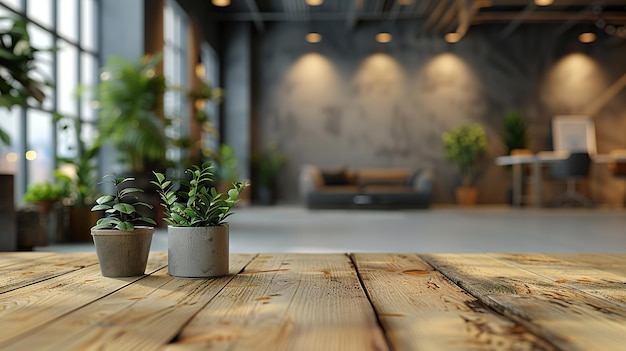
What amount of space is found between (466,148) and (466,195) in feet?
2.95

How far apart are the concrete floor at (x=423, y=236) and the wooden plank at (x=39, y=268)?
2.83 meters

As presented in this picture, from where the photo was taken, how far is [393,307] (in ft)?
2.91

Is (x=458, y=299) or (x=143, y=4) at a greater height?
(x=143, y=4)

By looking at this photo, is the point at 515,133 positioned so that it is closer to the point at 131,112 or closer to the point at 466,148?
the point at 466,148

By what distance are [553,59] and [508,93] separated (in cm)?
113

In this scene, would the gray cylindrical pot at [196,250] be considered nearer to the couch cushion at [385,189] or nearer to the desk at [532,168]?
the couch cushion at [385,189]

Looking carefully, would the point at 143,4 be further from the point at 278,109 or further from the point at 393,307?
the point at 393,307

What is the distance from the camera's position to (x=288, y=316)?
0.83m

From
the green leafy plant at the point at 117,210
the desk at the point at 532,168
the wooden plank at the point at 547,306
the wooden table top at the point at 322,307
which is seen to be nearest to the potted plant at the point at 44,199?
the wooden table top at the point at 322,307

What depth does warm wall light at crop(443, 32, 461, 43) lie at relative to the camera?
12.2 meters

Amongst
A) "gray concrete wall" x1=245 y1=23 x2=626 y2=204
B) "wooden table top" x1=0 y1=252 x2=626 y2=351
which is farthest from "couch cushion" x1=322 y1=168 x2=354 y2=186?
"wooden table top" x1=0 y1=252 x2=626 y2=351

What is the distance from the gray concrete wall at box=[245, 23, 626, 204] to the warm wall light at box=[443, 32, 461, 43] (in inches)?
4.7

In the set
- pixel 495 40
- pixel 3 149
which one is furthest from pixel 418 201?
pixel 3 149

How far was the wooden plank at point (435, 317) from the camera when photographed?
0.71 metres
